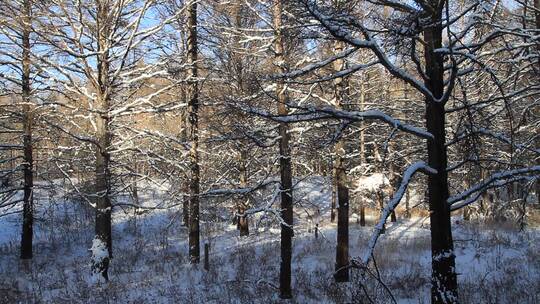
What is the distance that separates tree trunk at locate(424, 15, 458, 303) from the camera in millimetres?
5141

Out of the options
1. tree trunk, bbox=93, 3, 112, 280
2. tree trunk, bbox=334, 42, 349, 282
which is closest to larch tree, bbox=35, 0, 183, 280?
tree trunk, bbox=93, 3, 112, 280

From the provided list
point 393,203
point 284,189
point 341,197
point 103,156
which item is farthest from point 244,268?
point 393,203

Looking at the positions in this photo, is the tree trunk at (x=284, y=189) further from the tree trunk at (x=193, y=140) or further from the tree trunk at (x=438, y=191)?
the tree trunk at (x=438, y=191)

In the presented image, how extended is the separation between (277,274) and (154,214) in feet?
46.7

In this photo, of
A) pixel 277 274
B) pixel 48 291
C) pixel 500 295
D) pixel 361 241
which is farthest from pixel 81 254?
pixel 500 295

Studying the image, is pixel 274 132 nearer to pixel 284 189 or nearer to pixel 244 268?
pixel 284 189

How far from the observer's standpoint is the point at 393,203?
179 inches

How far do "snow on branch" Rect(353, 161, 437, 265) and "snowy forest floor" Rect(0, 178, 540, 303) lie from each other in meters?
1.22

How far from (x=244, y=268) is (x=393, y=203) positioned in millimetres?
8283

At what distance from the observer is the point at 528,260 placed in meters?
11.8

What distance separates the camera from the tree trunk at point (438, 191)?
16.9ft

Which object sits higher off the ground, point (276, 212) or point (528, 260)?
point (276, 212)

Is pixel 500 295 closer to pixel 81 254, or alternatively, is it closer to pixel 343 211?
pixel 343 211

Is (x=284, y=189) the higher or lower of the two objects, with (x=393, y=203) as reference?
higher
